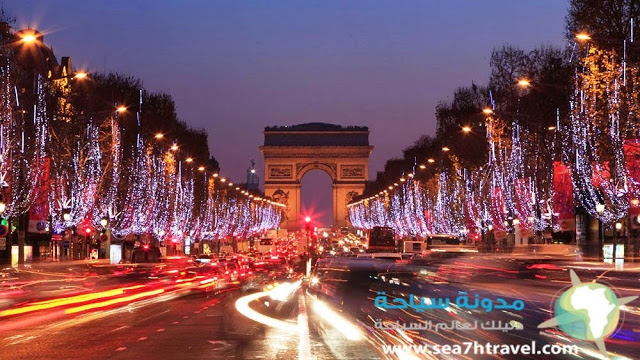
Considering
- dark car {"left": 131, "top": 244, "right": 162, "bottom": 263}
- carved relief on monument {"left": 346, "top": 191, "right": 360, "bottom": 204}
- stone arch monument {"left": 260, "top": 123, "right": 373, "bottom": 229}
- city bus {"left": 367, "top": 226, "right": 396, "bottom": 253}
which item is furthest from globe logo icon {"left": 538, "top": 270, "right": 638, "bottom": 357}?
carved relief on monument {"left": 346, "top": 191, "right": 360, "bottom": 204}

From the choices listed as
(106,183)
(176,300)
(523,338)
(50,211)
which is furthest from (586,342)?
(106,183)

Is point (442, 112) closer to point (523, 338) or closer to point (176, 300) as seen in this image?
point (176, 300)

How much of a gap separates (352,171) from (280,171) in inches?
528

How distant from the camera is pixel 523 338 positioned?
17.1 metres

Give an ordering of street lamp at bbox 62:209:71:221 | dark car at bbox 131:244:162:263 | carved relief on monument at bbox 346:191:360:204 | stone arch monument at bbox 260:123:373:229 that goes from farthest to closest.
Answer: carved relief on monument at bbox 346:191:360:204
stone arch monument at bbox 260:123:373:229
dark car at bbox 131:244:162:263
street lamp at bbox 62:209:71:221

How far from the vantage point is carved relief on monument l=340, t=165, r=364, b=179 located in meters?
192

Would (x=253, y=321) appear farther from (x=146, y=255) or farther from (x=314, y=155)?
(x=314, y=155)

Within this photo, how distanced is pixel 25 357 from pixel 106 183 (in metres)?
51.2

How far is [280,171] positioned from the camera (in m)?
192

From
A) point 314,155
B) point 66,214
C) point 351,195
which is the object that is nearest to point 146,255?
point 66,214

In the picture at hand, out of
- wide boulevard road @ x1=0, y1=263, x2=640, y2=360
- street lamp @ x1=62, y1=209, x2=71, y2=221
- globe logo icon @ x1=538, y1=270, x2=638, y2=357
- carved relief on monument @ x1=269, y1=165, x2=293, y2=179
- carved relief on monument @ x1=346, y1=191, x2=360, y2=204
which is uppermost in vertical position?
carved relief on monument @ x1=269, y1=165, x2=293, y2=179

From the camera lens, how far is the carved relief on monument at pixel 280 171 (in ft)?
626

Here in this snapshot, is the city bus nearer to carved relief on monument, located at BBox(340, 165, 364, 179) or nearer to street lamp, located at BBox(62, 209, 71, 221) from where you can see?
street lamp, located at BBox(62, 209, 71, 221)

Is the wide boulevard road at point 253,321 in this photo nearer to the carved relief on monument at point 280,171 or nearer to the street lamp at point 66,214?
the street lamp at point 66,214
